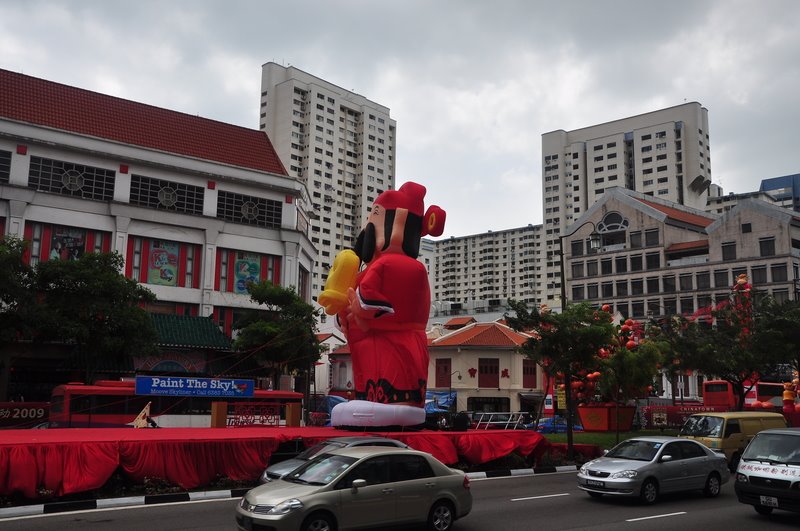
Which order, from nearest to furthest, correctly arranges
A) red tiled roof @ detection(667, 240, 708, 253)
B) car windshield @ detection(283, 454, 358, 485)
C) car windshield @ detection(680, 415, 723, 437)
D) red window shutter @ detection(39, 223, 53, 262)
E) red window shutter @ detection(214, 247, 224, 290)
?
car windshield @ detection(283, 454, 358, 485)
car windshield @ detection(680, 415, 723, 437)
red window shutter @ detection(39, 223, 53, 262)
red window shutter @ detection(214, 247, 224, 290)
red tiled roof @ detection(667, 240, 708, 253)

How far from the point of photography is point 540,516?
479 inches

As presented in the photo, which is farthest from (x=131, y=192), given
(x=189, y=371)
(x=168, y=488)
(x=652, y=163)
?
(x=652, y=163)

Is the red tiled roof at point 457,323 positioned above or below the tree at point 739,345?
above

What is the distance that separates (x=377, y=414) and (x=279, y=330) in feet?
A: 60.7

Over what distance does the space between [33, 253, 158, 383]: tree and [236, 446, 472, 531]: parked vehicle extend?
70.4 ft

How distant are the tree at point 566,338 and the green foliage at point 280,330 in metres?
16.4

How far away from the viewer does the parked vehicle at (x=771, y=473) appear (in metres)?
11.4

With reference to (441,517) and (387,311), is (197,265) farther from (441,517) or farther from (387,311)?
(441,517)

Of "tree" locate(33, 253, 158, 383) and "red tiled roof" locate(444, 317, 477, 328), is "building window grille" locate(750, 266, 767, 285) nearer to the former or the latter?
"red tiled roof" locate(444, 317, 477, 328)

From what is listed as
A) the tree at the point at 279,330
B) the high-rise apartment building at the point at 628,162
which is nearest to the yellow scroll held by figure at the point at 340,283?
the tree at the point at 279,330

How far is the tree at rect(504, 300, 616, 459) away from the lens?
21.2m

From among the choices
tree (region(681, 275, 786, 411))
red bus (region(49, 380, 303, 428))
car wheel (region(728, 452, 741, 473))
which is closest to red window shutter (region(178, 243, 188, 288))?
red bus (region(49, 380, 303, 428))

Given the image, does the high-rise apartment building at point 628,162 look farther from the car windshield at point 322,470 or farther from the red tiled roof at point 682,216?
the car windshield at point 322,470

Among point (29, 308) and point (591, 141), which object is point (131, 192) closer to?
point (29, 308)
